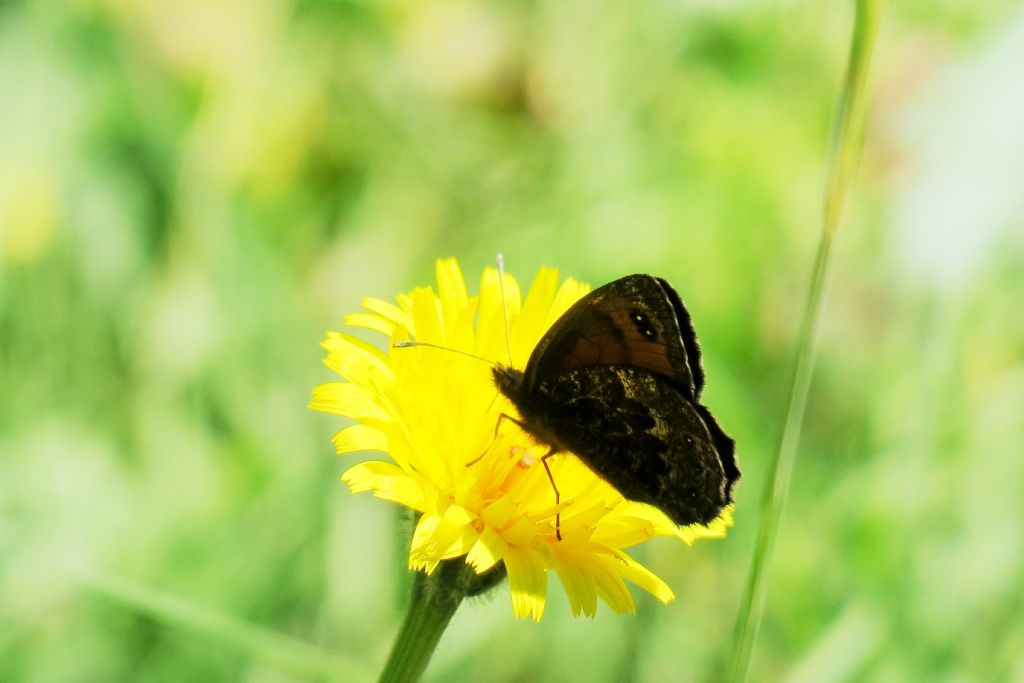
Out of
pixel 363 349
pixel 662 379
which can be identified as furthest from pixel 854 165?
pixel 363 349

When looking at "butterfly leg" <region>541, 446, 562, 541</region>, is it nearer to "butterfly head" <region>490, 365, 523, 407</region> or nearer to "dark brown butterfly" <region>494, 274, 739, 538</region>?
"dark brown butterfly" <region>494, 274, 739, 538</region>

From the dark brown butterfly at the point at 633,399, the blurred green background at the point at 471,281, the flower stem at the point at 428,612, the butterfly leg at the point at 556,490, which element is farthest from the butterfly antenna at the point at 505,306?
A: the blurred green background at the point at 471,281

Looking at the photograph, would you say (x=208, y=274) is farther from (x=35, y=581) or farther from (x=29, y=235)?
(x=35, y=581)

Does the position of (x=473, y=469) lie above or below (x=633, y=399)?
below

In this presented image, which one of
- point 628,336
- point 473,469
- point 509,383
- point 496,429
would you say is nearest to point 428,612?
point 473,469

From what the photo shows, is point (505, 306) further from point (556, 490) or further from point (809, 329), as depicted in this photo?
point (809, 329)

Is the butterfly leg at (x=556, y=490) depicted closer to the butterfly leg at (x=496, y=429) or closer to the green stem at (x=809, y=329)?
the butterfly leg at (x=496, y=429)
